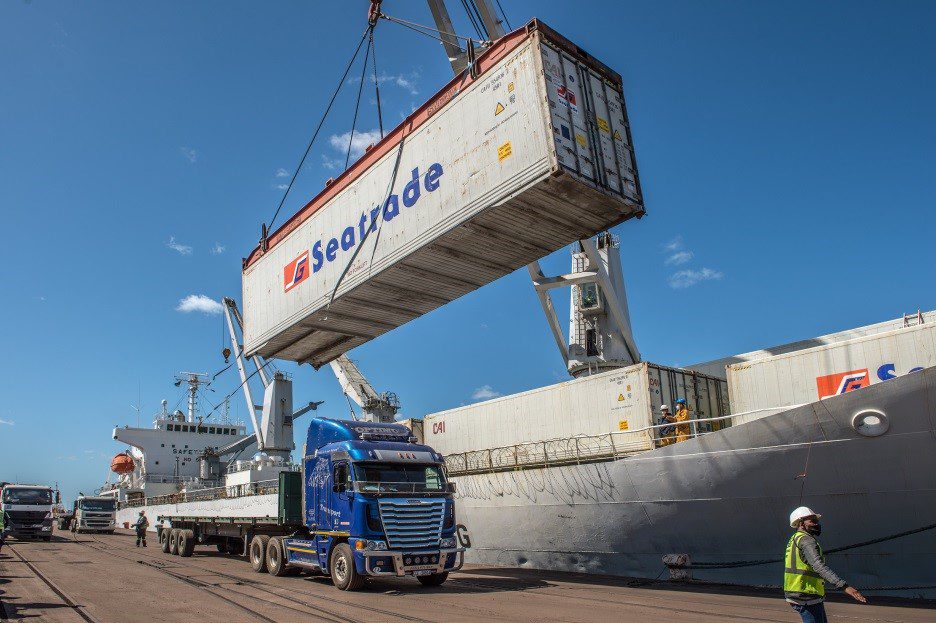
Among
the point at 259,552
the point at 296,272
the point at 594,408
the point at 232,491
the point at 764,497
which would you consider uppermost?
the point at 296,272

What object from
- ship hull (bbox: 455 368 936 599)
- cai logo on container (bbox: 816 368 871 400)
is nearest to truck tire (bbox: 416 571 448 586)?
ship hull (bbox: 455 368 936 599)

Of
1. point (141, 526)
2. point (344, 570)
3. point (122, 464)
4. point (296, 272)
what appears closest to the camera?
point (344, 570)

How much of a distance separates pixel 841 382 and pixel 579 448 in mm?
5667

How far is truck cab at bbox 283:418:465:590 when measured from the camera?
11.7 meters

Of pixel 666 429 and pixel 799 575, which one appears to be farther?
pixel 666 429

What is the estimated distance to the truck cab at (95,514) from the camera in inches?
1364

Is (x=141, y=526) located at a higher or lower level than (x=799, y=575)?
higher

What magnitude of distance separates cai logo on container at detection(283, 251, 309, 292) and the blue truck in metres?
5.33

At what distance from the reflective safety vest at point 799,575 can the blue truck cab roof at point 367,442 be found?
26.5 feet

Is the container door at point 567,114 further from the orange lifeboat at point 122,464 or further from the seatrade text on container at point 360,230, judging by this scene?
the orange lifeboat at point 122,464

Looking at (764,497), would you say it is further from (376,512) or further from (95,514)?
(95,514)

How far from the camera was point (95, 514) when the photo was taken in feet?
A: 114

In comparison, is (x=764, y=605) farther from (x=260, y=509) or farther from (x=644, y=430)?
(x=260, y=509)

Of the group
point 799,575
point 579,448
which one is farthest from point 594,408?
point 799,575
